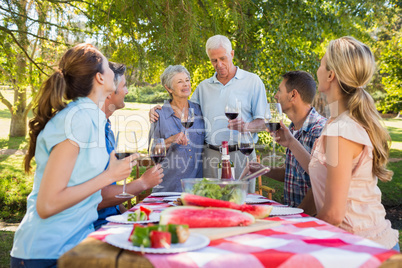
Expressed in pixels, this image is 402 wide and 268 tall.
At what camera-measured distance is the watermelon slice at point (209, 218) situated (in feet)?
5.97

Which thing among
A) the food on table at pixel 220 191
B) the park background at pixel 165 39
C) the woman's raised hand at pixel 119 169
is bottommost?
the food on table at pixel 220 191

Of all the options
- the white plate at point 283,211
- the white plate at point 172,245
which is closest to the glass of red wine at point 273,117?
the white plate at point 283,211

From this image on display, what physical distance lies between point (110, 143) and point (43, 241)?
130 centimetres

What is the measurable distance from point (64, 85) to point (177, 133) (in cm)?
207

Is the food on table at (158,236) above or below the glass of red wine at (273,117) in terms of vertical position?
below

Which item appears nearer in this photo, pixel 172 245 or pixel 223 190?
pixel 172 245

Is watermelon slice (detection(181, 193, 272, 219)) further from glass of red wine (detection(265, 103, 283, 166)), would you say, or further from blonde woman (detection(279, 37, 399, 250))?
glass of red wine (detection(265, 103, 283, 166))

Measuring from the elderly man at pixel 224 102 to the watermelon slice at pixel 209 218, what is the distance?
2448 millimetres

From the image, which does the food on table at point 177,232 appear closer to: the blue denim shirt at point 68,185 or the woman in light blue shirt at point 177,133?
the blue denim shirt at point 68,185

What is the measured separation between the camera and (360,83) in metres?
2.36

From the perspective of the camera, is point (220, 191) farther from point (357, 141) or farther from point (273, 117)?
point (273, 117)

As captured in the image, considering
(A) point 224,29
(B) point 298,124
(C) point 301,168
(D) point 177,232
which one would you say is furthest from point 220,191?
(A) point 224,29

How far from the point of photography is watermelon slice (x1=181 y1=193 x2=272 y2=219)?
202 centimetres

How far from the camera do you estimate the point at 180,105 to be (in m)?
4.43
